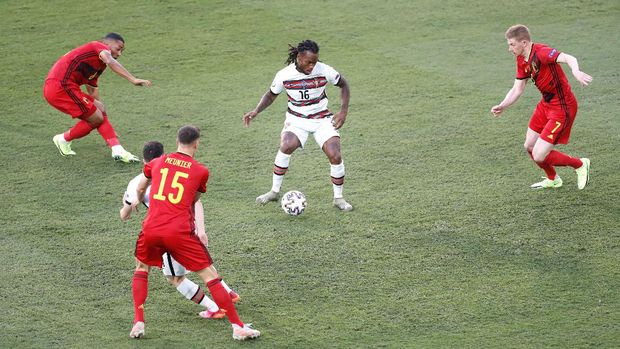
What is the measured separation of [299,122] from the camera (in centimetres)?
1058

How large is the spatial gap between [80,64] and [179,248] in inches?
211

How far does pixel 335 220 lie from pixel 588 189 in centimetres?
315

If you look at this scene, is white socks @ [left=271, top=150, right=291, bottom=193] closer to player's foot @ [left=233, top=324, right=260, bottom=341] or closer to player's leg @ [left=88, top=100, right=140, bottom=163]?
player's leg @ [left=88, top=100, right=140, bottom=163]

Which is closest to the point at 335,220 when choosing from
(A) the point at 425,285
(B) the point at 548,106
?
(A) the point at 425,285

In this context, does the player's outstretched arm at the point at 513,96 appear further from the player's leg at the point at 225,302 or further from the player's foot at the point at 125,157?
the player's foot at the point at 125,157

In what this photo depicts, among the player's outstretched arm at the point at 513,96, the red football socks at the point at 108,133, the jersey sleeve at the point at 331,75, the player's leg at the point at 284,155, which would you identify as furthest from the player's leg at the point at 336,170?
the red football socks at the point at 108,133

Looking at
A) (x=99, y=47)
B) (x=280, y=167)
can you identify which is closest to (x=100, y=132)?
(x=99, y=47)

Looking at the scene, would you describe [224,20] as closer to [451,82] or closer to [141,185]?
[451,82]

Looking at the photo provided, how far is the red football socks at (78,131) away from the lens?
12070mm

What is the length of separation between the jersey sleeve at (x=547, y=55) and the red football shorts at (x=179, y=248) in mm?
4826

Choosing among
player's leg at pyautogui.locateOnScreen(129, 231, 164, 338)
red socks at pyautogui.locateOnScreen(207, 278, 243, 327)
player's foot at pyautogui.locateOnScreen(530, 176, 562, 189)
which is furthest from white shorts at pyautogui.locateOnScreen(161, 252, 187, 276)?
player's foot at pyautogui.locateOnScreen(530, 176, 562, 189)

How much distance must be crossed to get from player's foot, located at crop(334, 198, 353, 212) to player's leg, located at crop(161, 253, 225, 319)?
8.99 feet

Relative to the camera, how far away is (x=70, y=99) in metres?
11.9

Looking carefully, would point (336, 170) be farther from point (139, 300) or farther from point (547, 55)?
point (139, 300)
